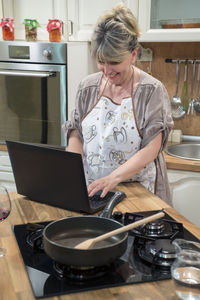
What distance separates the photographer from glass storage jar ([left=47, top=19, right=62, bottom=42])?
2.34 metres

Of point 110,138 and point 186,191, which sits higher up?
point 110,138

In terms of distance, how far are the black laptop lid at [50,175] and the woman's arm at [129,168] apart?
0.40 feet

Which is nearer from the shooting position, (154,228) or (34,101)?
(154,228)

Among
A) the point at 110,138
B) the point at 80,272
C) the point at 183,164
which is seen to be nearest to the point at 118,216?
the point at 80,272

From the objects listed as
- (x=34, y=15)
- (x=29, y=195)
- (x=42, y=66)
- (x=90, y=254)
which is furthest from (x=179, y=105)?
(x=90, y=254)

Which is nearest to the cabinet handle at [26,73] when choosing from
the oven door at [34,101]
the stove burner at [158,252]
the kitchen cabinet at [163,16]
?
the oven door at [34,101]

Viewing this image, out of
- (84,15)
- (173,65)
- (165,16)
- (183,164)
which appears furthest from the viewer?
(173,65)

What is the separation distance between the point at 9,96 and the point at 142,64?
914 millimetres

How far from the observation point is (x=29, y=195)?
134cm

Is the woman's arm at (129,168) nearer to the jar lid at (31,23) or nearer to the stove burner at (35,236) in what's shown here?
the stove burner at (35,236)

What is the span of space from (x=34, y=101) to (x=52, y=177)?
4.33 ft

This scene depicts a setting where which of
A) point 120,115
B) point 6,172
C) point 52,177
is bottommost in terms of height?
point 6,172

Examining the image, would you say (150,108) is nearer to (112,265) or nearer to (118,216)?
(118,216)

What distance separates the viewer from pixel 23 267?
0.92 m
